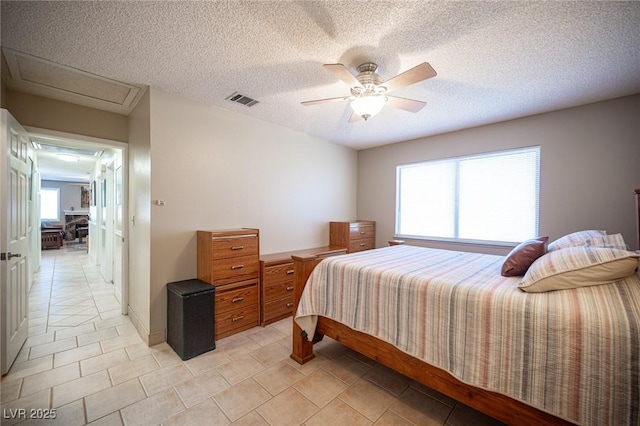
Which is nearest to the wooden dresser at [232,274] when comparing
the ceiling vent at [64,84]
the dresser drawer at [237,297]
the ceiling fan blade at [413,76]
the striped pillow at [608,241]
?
the dresser drawer at [237,297]

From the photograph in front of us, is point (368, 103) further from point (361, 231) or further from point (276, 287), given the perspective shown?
point (361, 231)

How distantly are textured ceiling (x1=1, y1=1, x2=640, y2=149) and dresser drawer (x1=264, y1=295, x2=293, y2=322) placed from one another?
243 centimetres

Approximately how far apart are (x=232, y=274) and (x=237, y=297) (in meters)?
0.27

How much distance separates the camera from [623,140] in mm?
2676

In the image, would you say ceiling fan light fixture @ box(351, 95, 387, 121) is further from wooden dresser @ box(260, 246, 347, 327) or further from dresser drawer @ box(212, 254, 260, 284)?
dresser drawer @ box(212, 254, 260, 284)

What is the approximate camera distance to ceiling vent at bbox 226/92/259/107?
107 inches

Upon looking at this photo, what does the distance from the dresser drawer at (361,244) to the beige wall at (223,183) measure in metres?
0.48

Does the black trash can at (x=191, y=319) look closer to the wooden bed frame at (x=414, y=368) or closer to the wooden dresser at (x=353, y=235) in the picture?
the wooden bed frame at (x=414, y=368)

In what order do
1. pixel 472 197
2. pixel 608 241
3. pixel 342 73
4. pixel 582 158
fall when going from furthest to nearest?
pixel 472 197 → pixel 582 158 → pixel 608 241 → pixel 342 73

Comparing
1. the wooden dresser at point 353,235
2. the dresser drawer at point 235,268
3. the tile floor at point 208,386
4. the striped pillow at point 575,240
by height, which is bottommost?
the tile floor at point 208,386

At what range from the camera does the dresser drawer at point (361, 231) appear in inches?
172

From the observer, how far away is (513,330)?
4.25 ft

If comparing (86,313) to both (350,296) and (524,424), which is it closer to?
(350,296)

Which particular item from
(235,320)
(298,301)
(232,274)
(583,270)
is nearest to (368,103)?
(583,270)
